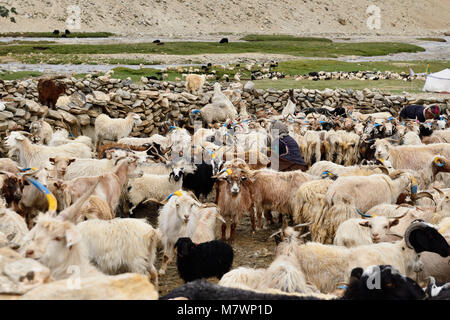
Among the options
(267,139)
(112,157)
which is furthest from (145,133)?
(112,157)

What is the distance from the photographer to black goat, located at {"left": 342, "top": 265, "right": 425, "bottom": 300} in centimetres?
350

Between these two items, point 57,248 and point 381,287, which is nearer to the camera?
point 381,287

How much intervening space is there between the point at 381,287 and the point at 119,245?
3413 mm

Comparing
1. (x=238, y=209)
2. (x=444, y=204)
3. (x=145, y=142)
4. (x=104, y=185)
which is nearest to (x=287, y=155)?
(x=238, y=209)

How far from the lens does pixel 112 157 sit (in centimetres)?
947

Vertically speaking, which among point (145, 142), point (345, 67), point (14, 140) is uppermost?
point (345, 67)

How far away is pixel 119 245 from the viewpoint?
5961 mm

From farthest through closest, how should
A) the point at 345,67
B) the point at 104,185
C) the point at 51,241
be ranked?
the point at 345,67, the point at 104,185, the point at 51,241

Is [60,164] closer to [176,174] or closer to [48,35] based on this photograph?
[176,174]

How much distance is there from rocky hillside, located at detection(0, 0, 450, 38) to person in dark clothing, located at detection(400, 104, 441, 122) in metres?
58.1

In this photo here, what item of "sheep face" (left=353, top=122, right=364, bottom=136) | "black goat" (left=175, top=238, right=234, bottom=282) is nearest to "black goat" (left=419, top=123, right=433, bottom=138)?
"sheep face" (left=353, top=122, right=364, bottom=136)

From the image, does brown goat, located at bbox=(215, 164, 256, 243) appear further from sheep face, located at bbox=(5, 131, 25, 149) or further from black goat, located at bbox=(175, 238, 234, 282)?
sheep face, located at bbox=(5, 131, 25, 149)

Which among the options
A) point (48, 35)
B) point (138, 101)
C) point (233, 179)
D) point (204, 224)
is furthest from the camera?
point (48, 35)
